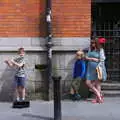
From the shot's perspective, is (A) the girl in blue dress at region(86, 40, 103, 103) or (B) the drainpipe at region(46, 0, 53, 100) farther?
(B) the drainpipe at region(46, 0, 53, 100)

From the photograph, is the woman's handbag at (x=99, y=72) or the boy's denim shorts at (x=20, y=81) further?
the boy's denim shorts at (x=20, y=81)

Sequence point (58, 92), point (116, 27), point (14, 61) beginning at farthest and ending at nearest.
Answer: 1. point (116, 27)
2. point (14, 61)
3. point (58, 92)

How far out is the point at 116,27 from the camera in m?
13.5

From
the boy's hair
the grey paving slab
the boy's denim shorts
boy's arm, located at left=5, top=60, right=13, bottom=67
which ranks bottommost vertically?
the grey paving slab

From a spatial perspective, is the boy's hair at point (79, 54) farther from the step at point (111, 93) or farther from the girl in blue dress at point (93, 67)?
the step at point (111, 93)

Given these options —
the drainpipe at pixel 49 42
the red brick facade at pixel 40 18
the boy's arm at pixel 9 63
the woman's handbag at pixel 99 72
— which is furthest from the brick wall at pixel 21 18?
the woman's handbag at pixel 99 72

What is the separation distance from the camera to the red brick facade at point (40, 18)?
12.7 meters

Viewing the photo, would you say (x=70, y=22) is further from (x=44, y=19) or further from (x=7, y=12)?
(x=7, y=12)

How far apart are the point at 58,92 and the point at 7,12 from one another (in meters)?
3.36

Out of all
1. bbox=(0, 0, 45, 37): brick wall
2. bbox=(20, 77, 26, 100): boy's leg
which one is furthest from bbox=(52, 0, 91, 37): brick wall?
bbox=(20, 77, 26, 100): boy's leg

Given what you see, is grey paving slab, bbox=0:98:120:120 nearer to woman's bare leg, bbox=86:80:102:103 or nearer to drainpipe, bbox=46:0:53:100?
woman's bare leg, bbox=86:80:102:103

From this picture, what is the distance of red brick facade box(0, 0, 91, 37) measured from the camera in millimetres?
12672

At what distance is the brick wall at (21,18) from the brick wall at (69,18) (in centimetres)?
37

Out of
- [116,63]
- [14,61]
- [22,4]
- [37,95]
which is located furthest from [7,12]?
[116,63]
